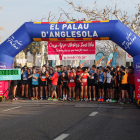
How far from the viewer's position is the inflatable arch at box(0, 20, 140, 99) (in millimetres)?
13078

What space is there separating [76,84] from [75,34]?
3.39m

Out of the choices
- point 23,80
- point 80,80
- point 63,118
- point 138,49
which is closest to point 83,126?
point 63,118

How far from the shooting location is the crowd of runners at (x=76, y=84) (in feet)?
49.2

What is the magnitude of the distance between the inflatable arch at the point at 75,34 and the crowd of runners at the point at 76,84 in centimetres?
163

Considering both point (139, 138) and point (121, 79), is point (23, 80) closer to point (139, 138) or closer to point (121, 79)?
point (121, 79)

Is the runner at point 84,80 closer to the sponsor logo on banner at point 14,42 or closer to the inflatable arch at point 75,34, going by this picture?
the inflatable arch at point 75,34

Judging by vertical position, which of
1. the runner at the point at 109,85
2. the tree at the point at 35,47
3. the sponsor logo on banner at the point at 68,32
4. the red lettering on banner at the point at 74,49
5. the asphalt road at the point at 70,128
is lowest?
the asphalt road at the point at 70,128

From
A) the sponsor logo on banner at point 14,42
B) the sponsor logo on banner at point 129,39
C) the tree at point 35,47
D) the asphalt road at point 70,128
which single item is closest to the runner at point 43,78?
the sponsor logo on banner at point 14,42

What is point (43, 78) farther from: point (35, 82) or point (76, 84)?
point (76, 84)

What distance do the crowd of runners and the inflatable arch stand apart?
1626mm

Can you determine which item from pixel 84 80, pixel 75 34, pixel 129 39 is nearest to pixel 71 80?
pixel 84 80

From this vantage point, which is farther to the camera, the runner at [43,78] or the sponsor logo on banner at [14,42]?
the runner at [43,78]

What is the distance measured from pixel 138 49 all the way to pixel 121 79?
203 cm

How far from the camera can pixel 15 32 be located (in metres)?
14.0
